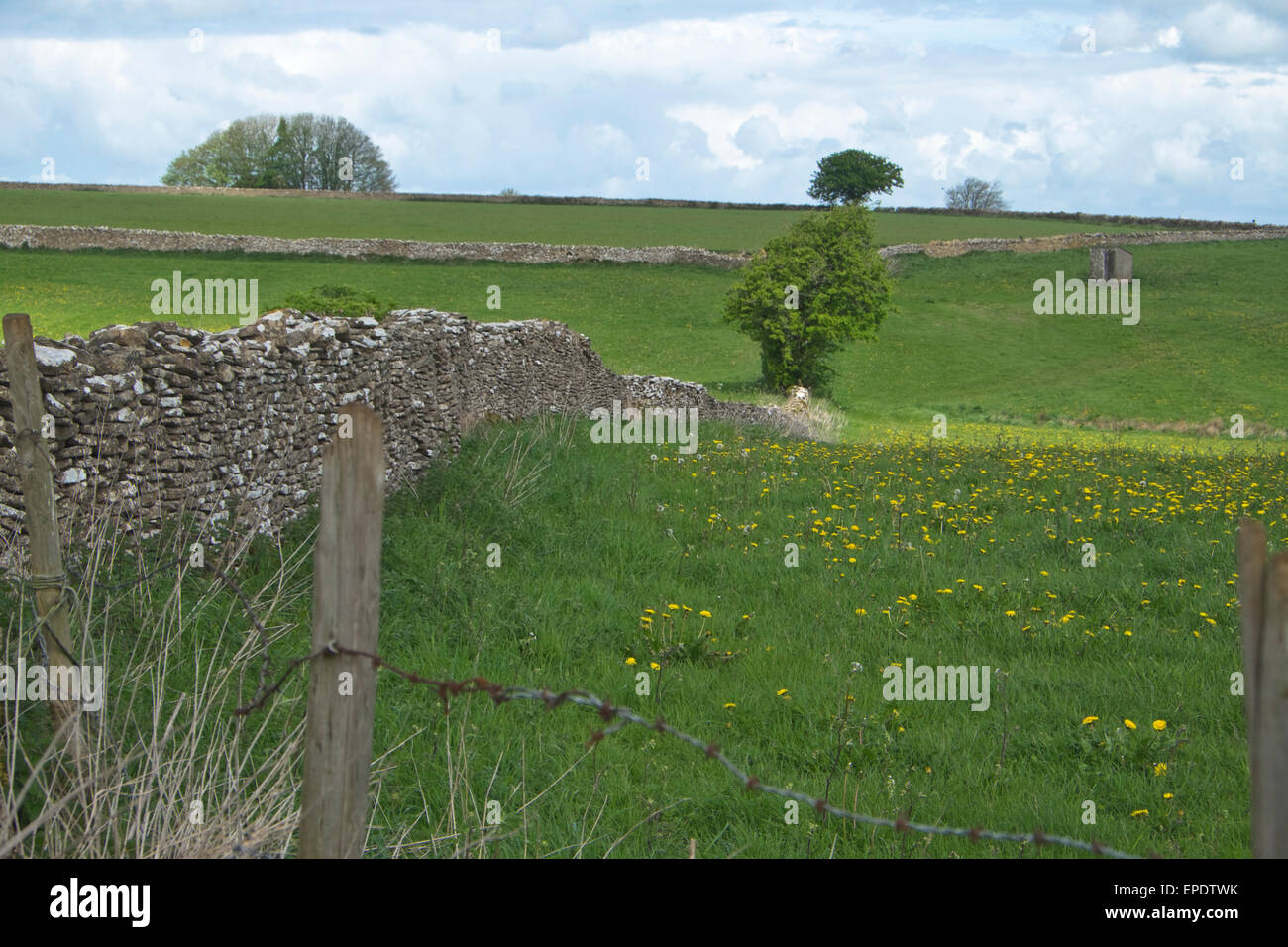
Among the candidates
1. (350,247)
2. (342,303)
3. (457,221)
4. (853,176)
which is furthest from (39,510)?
(853,176)

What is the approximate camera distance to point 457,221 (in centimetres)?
6612

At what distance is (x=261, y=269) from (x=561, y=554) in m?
40.7

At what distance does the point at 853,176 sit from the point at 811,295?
57.5 meters

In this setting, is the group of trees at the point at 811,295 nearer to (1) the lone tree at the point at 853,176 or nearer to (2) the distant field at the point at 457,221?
(2) the distant field at the point at 457,221

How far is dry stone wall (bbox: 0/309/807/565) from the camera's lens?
6.02 metres

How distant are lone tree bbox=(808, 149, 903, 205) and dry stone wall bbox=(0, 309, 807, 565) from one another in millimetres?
77323

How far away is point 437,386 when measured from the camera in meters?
11.4

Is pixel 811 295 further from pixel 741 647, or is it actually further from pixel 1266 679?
pixel 1266 679

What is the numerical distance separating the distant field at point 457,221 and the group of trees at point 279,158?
14059 millimetres

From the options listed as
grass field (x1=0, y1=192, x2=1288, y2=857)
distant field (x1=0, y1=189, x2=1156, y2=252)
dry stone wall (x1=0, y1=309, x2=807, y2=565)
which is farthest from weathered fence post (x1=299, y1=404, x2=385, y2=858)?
distant field (x1=0, y1=189, x2=1156, y2=252)

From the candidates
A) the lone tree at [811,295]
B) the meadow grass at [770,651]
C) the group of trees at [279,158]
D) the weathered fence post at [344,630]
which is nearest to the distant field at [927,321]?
the lone tree at [811,295]

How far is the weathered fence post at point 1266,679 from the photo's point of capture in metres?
1.80

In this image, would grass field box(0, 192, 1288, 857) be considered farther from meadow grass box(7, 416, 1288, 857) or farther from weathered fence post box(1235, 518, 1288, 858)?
weathered fence post box(1235, 518, 1288, 858)
